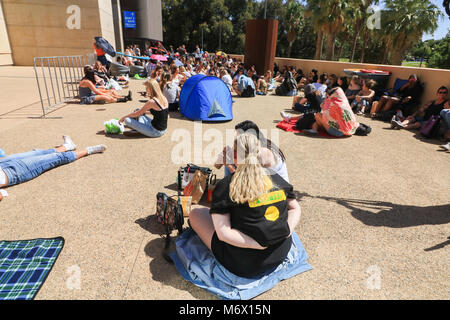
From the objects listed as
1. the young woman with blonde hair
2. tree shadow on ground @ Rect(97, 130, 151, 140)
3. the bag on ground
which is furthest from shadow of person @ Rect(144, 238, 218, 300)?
the bag on ground

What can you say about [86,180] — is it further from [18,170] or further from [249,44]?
[249,44]

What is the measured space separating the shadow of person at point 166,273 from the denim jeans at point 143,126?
3718mm

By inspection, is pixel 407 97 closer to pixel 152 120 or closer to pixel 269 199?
pixel 152 120

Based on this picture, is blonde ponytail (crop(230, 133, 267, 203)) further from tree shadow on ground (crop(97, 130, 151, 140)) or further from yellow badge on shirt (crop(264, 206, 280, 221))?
tree shadow on ground (crop(97, 130, 151, 140))

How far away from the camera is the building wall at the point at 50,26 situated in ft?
62.5

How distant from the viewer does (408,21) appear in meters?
24.3

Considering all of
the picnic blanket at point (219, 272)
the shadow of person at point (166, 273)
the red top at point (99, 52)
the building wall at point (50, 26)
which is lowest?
the shadow of person at point (166, 273)

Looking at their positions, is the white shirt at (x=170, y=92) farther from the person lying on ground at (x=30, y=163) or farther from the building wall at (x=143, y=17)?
the building wall at (x=143, y=17)

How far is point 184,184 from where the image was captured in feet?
12.8

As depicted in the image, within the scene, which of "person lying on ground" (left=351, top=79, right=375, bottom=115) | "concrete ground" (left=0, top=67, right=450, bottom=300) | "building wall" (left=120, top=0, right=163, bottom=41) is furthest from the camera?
"building wall" (left=120, top=0, right=163, bottom=41)

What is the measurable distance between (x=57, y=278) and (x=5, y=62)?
22938mm

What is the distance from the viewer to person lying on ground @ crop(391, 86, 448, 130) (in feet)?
25.1

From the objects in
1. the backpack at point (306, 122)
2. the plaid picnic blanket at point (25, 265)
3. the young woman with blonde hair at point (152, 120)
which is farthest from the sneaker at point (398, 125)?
the plaid picnic blanket at point (25, 265)

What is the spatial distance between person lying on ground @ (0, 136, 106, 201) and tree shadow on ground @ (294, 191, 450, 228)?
4.04 metres
